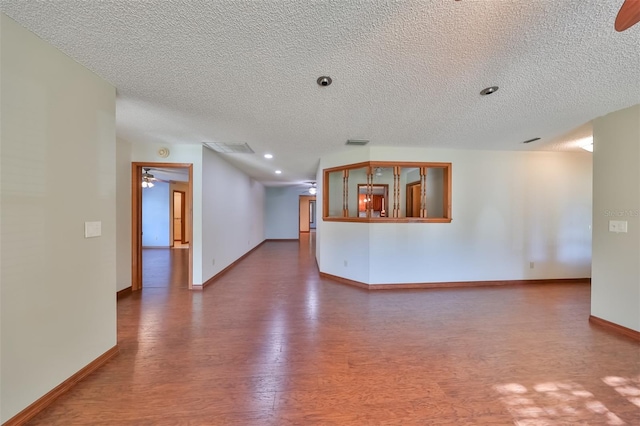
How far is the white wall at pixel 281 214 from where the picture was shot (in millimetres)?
10602

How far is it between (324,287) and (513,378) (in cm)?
262

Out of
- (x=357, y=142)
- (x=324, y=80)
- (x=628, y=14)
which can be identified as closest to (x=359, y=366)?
(x=324, y=80)

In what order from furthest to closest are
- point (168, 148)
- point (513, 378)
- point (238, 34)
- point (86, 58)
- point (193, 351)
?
point (168, 148) < point (193, 351) < point (513, 378) < point (86, 58) < point (238, 34)

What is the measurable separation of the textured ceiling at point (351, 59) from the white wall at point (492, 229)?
49.8 inches

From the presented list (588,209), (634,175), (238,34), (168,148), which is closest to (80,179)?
(238,34)

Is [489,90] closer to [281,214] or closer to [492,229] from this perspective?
[492,229]

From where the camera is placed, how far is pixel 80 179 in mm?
1749

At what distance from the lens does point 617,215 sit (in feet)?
8.29

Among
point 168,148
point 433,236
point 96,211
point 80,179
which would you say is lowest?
point 433,236

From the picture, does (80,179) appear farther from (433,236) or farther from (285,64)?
(433,236)

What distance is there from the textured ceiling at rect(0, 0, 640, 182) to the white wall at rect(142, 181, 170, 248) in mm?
6056

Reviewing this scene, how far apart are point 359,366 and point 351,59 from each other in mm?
2344

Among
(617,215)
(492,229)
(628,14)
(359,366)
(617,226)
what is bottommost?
(359,366)

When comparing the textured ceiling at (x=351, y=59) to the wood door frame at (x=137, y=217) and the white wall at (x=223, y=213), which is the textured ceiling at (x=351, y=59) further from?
the white wall at (x=223, y=213)
